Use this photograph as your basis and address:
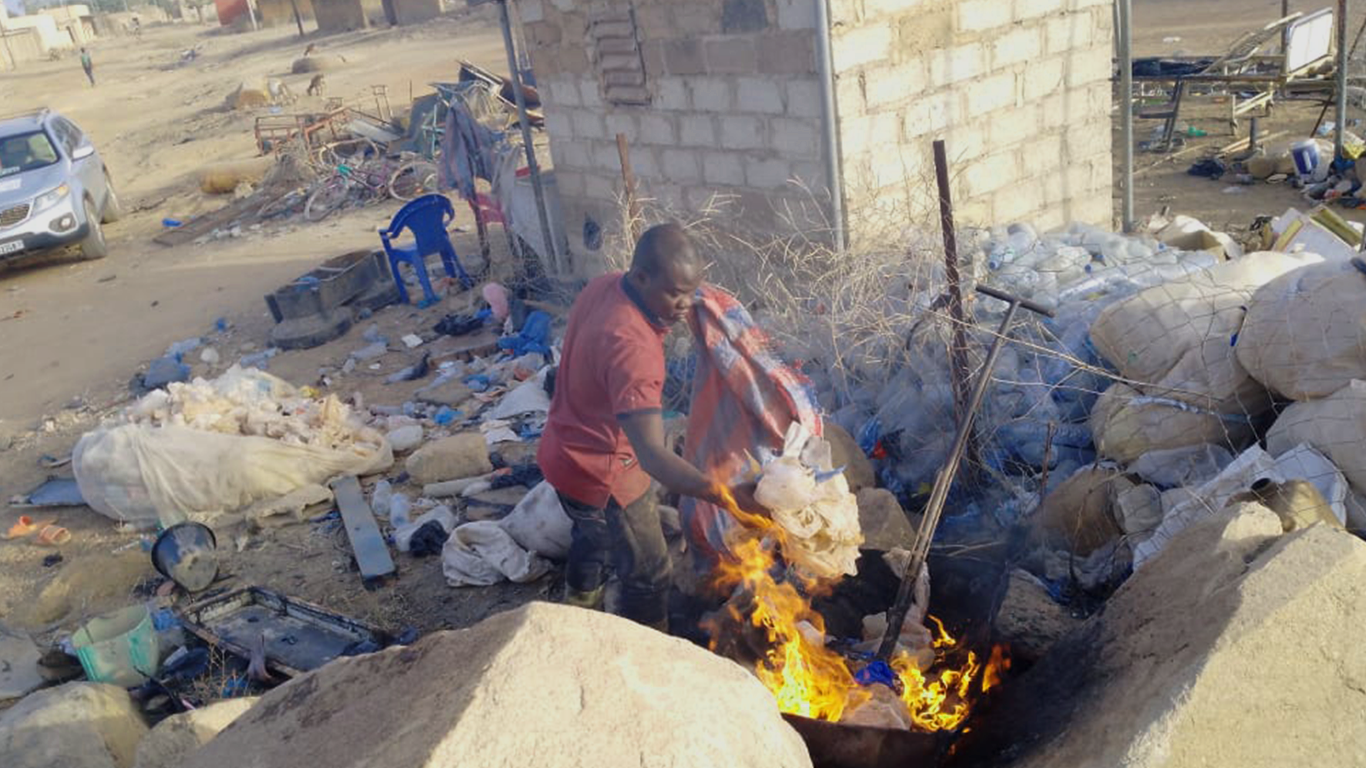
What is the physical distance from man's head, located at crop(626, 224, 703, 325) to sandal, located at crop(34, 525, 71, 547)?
4.93 metres

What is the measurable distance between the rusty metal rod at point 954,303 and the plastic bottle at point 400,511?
10.5ft

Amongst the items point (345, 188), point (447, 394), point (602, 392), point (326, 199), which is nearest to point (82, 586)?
point (447, 394)

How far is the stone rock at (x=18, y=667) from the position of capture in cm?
493

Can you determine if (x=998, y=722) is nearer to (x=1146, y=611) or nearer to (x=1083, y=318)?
(x=1146, y=611)

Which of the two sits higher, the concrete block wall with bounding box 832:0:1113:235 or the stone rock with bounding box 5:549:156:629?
the concrete block wall with bounding box 832:0:1113:235

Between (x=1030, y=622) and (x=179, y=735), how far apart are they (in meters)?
2.76

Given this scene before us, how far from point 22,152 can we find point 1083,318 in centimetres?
1396

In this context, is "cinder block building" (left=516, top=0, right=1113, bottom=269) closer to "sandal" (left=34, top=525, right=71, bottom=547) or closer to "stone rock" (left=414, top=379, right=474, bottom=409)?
"stone rock" (left=414, top=379, right=474, bottom=409)

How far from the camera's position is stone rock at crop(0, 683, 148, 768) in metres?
3.81

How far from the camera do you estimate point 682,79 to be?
734cm

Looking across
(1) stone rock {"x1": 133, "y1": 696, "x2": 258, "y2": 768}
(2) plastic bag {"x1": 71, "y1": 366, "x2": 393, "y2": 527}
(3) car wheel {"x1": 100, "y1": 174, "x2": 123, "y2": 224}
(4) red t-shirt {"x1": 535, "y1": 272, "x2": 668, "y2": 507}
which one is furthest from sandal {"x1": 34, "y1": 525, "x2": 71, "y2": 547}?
(3) car wheel {"x1": 100, "y1": 174, "x2": 123, "y2": 224}

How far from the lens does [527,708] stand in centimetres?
224

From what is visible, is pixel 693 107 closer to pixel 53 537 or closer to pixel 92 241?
pixel 53 537

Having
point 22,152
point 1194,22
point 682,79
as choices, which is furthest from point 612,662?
point 1194,22
